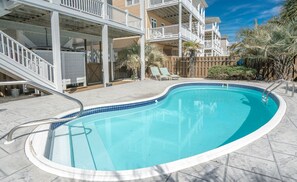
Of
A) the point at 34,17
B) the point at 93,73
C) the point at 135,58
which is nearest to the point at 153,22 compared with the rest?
the point at 135,58

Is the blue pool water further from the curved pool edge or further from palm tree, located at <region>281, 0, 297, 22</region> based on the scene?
palm tree, located at <region>281, 0, 297, 22</region>

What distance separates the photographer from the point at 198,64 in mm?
16266

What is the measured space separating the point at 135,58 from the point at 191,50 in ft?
15.7

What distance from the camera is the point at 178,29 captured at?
1788 cm

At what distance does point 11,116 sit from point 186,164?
4.80 m

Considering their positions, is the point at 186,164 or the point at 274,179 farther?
the point at 186,164

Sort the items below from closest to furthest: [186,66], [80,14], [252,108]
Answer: [252,108], [80,14], [186,66]

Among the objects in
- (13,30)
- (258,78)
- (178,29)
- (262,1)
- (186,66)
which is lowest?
(258,78)

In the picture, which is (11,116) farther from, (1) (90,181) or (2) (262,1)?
(2) (262,1)

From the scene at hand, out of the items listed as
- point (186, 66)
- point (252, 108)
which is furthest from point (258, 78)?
point (252, 108)

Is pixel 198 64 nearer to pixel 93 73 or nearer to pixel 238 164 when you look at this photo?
pixel 93 73

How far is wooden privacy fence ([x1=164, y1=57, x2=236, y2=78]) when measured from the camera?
15.3 m

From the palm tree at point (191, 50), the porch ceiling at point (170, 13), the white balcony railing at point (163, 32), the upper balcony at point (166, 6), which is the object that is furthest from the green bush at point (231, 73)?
the porch ceiling at point (170, 13)

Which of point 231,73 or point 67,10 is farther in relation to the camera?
point 231,73
